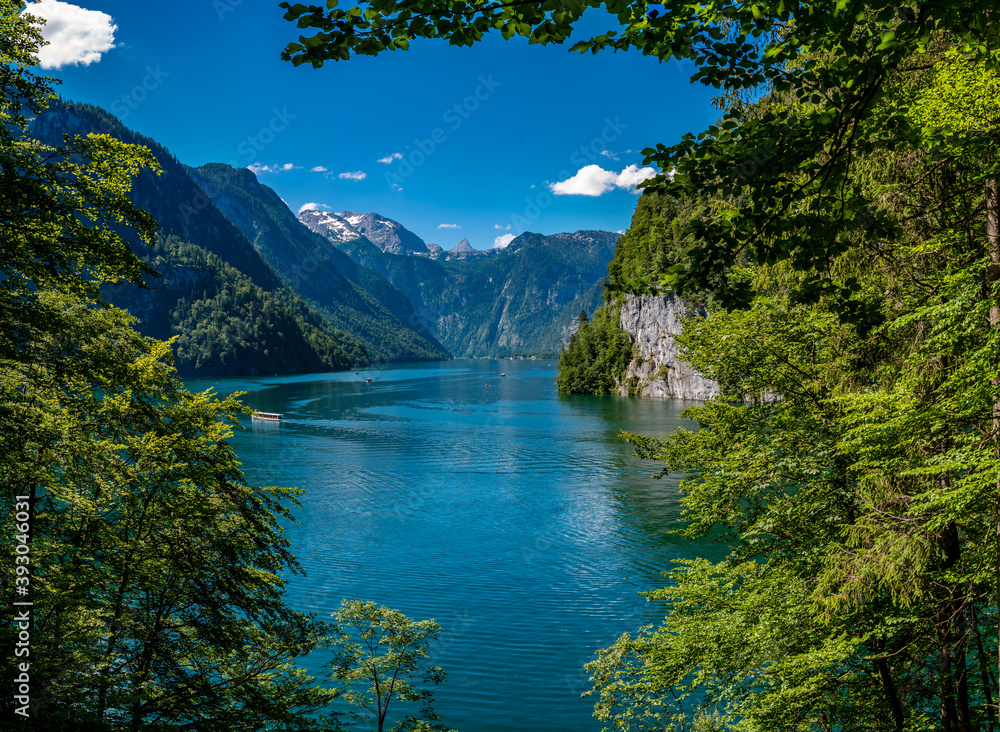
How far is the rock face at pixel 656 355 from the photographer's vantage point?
93000 millimetres

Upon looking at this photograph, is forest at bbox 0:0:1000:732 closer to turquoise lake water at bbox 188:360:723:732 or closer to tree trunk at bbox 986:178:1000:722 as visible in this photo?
tree trunk at bbox 986:178:1000:722

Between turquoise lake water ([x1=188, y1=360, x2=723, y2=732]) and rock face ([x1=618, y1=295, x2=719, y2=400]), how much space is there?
1403 inches

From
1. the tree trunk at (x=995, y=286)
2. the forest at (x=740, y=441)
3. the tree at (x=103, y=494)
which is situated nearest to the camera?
the forest at (x=740, y=441)

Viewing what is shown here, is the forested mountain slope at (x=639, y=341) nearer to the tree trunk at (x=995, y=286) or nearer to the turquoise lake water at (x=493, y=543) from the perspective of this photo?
the turquoise lake water at (x=493, y=543)

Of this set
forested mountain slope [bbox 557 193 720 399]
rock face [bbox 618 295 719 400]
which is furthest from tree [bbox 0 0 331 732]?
forested mountain slope [bbox 557 193 720 399]

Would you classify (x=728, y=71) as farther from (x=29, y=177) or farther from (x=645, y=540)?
(x=645, y=540)

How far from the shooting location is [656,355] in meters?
101

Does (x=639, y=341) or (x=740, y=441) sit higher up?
(x=639, y=341)

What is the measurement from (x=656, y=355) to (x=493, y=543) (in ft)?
258

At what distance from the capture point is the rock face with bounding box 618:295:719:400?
93000 mm

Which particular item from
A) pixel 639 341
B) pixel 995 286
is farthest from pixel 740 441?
pixel 639 341

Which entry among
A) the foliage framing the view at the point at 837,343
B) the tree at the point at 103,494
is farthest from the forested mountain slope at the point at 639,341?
the tree at the point at 103,494

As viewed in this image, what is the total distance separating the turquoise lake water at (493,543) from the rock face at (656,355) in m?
35.6

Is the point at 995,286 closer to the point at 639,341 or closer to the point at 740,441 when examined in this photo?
the point at 740,441
